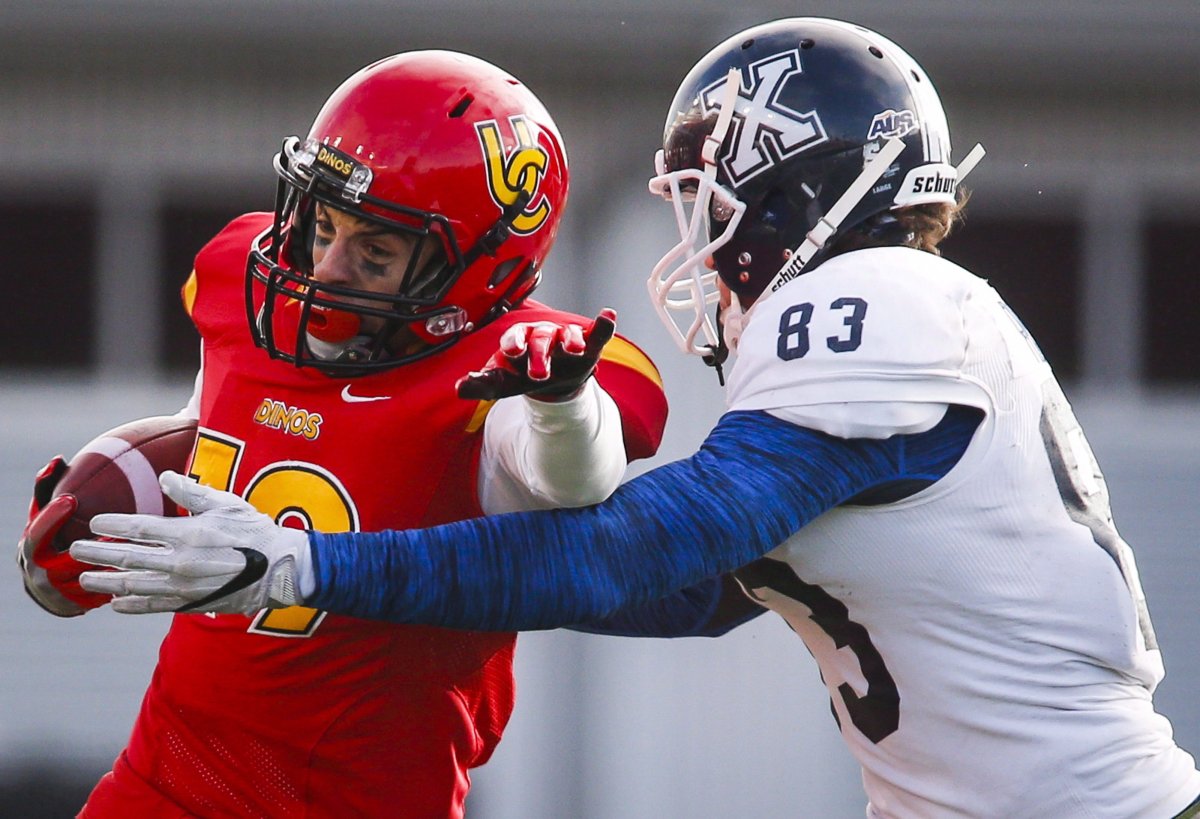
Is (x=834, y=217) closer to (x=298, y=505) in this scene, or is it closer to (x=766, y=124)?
(x=766, y=124)

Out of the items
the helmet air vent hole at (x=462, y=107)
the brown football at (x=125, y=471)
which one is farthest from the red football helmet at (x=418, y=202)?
the brown football at (x=125, y=471)

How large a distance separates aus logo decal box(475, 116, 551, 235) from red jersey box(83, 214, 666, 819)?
6.7 inches

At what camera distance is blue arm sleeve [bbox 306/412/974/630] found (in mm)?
2021

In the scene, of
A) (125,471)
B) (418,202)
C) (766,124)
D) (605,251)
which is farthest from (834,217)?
(605,251)

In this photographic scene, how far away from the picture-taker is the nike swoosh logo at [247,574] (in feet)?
6.46

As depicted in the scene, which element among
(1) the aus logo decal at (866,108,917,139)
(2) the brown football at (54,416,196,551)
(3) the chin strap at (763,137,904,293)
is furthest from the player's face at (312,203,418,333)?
(1) the aus logo decal at (866,108,917,139)

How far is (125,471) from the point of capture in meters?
2.70

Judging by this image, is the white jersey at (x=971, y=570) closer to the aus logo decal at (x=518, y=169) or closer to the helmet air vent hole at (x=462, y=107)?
the aus logo decal at (x=518, y=169)

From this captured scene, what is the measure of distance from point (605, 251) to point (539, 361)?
442cm

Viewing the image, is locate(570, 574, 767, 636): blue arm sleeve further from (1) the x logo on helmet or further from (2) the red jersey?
(1) the x logo on helmet

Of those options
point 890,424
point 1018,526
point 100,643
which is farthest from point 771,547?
point 100,643

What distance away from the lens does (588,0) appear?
6047 millimetres

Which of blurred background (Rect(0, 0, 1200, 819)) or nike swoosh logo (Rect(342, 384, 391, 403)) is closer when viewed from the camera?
nike swoosh logo (Rect(342, 384, 391, 403))

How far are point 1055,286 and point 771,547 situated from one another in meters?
4.94
